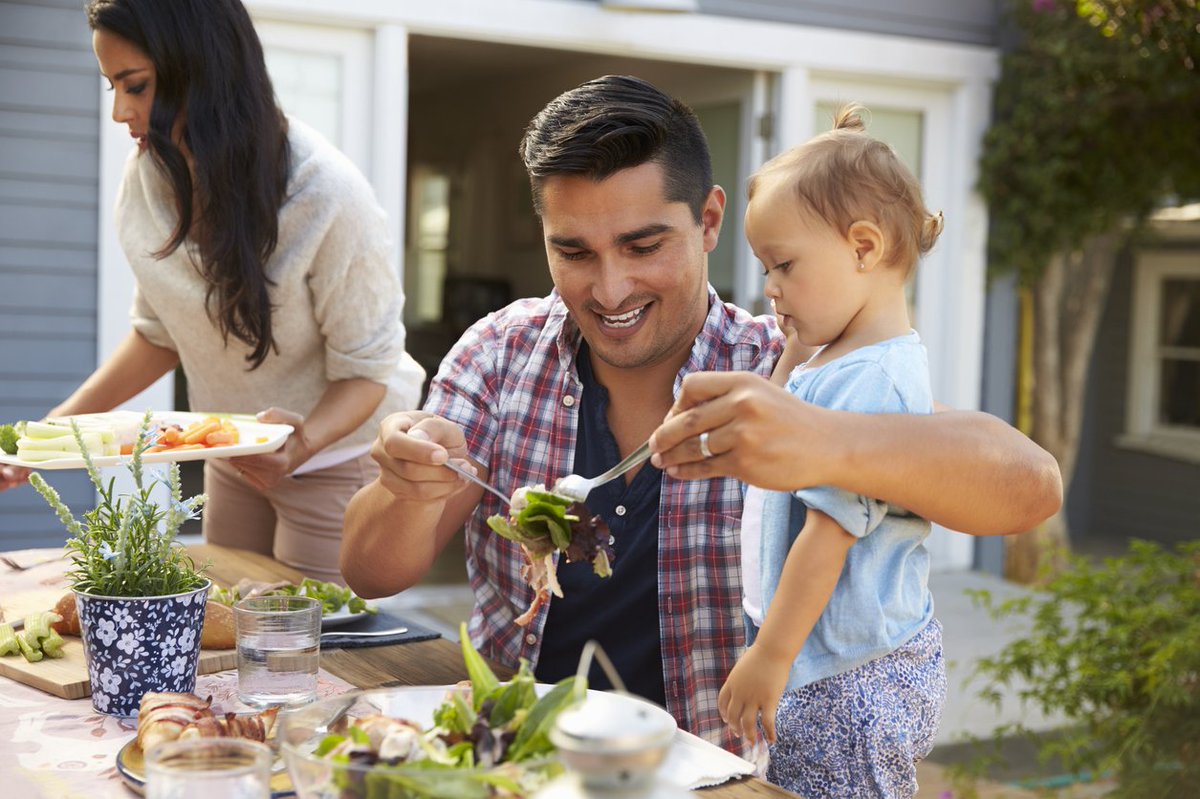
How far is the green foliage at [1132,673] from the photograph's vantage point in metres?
3.36

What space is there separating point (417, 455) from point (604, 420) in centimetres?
48

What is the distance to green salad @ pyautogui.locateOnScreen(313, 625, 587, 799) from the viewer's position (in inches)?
38.2

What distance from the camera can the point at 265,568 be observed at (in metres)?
2.26

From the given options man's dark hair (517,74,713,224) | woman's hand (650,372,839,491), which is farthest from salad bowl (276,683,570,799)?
man's dark hair (517,74,713,224)

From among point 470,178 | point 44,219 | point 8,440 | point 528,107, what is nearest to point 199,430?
point 8,440

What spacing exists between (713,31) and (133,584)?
4946mm

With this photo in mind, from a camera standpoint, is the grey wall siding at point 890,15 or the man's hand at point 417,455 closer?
the man's hand at point 417,455

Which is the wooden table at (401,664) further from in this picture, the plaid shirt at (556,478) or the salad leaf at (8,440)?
the salad leaf at (8,440)

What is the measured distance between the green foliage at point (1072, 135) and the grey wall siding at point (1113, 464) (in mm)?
2972

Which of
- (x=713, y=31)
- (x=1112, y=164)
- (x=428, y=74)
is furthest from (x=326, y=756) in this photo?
(x=428, y=74)

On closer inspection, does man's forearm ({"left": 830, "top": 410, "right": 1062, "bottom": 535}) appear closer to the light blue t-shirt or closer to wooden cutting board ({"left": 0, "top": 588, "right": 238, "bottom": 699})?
the light blue t-shirt

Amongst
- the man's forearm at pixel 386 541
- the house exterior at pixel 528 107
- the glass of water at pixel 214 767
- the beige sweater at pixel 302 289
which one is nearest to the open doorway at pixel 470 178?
the house exterior at pixel 528 107

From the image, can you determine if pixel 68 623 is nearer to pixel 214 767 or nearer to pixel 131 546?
pixel 131 546

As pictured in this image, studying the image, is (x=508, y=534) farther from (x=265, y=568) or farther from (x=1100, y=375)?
(x=1100, y=375)
